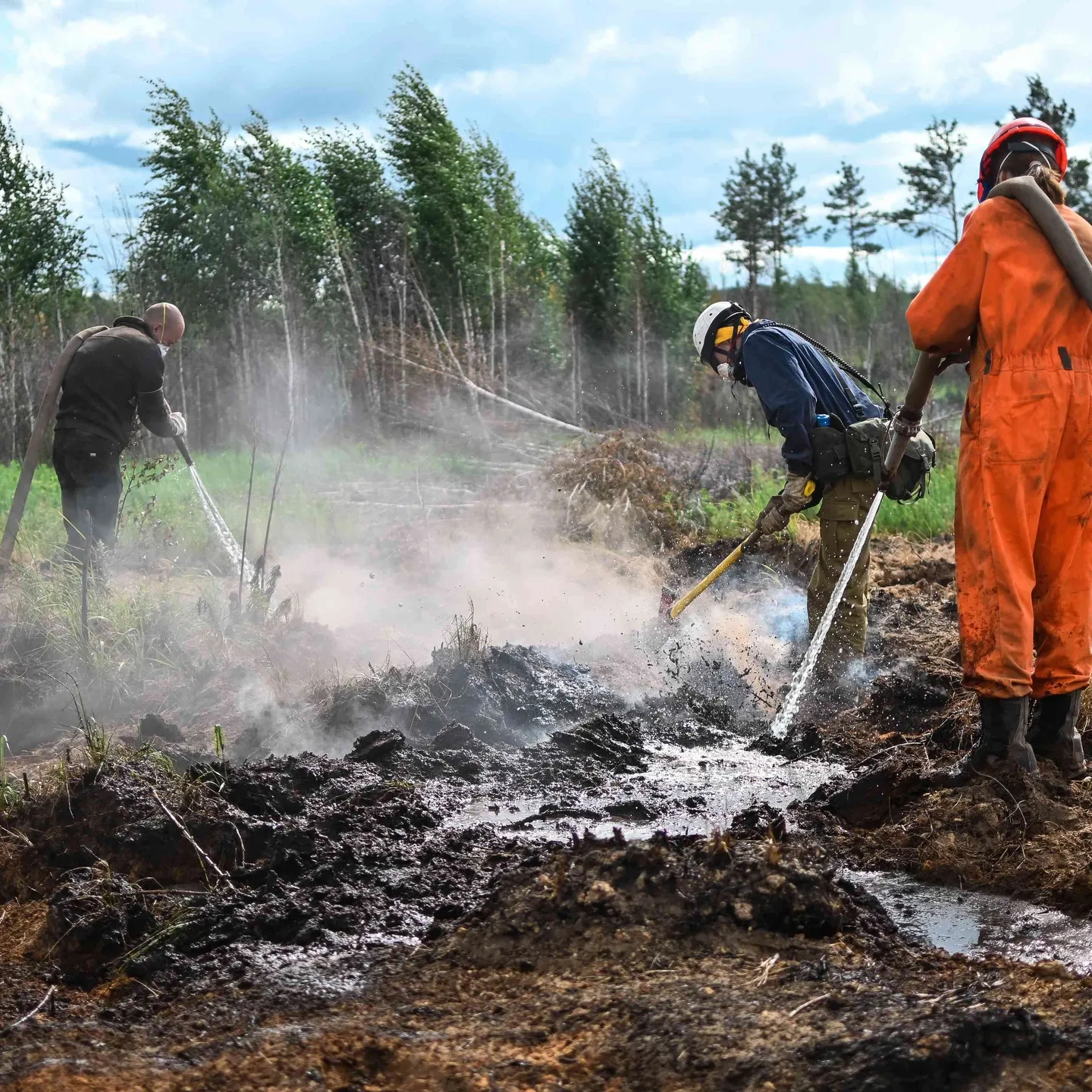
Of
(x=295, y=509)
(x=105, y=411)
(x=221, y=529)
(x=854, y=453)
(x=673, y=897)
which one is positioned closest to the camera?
(x=673, y=897)

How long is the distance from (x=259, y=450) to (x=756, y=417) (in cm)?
938

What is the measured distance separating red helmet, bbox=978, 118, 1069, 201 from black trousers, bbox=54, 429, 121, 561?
595 centimetres

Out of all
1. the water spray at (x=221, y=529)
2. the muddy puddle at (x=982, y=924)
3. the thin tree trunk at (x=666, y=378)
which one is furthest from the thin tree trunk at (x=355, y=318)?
the muddy puddle at (x=982, y=924)

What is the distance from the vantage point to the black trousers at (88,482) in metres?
7.83

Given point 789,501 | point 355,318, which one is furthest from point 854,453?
point 355,318

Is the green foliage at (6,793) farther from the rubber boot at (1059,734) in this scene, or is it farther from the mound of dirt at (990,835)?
the rubber boot at (1059,734)

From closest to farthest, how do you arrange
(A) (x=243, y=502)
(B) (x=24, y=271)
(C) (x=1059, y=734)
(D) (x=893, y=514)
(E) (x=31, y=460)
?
(C) (x=1059, y=734), (E) (x=31, y=460), (D) (x=893, y=514), (A) (x=243, y=502), (B) (x=24, y=271)

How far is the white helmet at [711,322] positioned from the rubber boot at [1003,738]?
2.99 meters

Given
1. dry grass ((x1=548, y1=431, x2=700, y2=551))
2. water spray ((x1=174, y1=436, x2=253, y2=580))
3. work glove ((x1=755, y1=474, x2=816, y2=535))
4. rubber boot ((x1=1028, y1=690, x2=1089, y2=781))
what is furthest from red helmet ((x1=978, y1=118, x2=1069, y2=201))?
dry grass ((x1=548, y1=431, x2=700, y2=551))

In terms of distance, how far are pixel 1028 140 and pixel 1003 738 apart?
2069mm

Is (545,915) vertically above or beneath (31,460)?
beneath

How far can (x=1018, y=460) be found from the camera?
372 centimetres

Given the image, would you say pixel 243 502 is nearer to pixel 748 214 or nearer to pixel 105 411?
pixel 105 411

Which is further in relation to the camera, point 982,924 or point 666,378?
point 666,378
